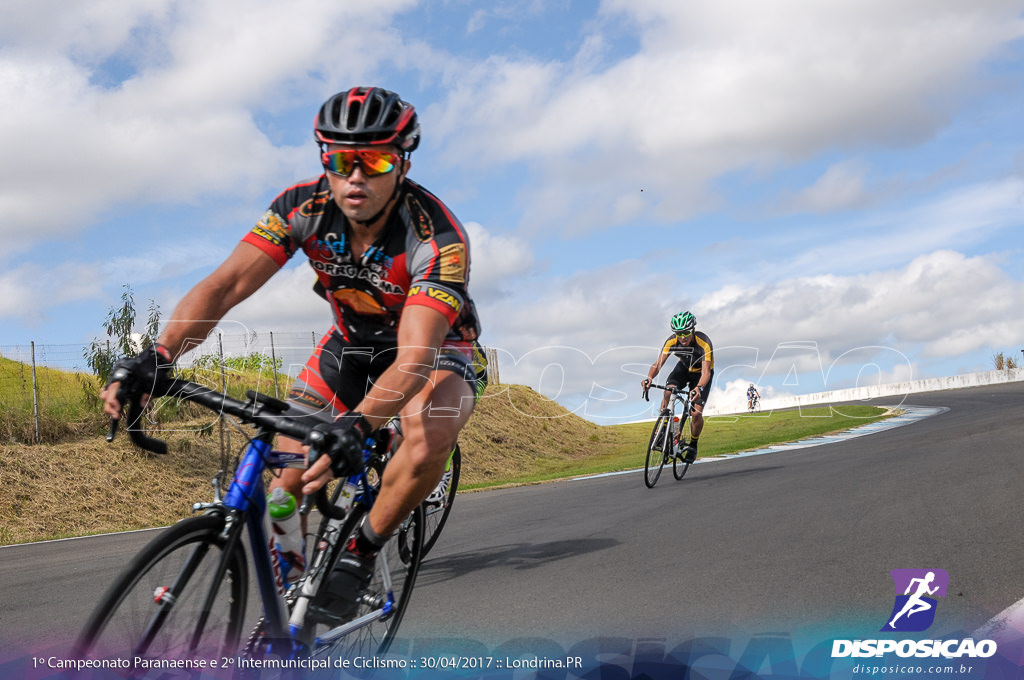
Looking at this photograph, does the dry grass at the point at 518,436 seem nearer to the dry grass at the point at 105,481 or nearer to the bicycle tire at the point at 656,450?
the dry grass at the point at 105,481

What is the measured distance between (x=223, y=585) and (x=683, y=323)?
10.3 m

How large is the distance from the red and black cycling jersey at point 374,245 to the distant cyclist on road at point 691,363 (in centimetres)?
901

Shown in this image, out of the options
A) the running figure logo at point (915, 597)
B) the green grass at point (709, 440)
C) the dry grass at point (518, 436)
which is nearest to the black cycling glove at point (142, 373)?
the running figure logo at point (915, 597)

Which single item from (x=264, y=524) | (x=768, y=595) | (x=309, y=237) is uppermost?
(x=309, y=237)

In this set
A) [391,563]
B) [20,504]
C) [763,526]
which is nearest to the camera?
[391,563]

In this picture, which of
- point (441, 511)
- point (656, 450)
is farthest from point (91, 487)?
point (441, 511)

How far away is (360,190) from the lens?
3.68 meters

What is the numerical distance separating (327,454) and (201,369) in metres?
15.4

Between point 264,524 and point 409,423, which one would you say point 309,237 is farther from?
point 264,524

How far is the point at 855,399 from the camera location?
4862 centimetres

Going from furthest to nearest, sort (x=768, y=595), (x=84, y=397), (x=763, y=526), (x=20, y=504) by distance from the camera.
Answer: (x=84, y=397) < (x=20, y=504) < (x=763, y=526) < (x=768, y=595)

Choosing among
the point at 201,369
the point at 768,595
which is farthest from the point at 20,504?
the point at 768,595

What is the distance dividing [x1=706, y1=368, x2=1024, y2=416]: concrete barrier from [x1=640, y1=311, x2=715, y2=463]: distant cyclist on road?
37.1m

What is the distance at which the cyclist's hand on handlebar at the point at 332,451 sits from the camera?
2729 millimetres
